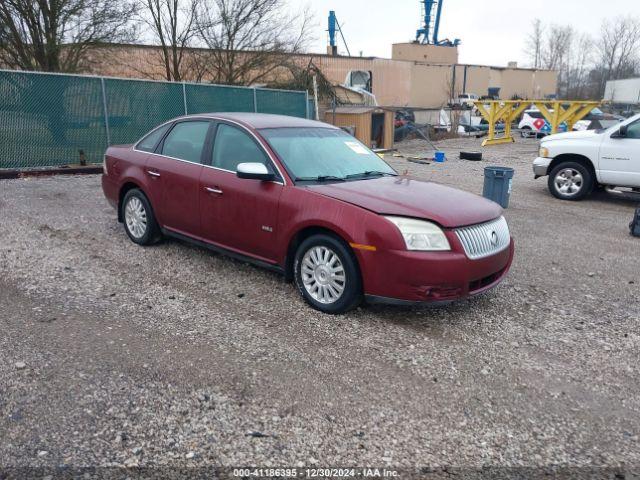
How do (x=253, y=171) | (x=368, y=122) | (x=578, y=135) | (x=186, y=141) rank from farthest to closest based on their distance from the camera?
(x=368, y=122) < (x=578, y=135) < (x=186, y=141) < (x=253, y=171)

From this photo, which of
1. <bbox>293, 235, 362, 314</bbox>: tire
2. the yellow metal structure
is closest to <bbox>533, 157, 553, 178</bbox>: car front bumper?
<bbox>293, 235, 362, 314</bbox>: tire

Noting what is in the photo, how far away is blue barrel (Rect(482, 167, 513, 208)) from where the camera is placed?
359 inches

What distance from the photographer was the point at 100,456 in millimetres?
2637

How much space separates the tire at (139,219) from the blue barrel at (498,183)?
227 inches

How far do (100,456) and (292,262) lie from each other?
2372mm

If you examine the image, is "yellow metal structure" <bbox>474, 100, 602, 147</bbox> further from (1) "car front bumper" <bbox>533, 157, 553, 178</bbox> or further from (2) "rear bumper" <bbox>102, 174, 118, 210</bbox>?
(2) "rear bumper" <bbox>102, 174, 118, 210</bbox>

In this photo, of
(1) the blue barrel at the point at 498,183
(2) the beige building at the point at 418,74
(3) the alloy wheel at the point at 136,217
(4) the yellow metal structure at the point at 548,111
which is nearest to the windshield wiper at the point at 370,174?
(3) the alloy wheel at the point at 136,217

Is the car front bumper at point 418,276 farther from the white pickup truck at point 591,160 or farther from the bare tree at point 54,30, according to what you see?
the bare tree at point 54,30

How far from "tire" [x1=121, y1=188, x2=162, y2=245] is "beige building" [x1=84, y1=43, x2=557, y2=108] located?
1452 cm

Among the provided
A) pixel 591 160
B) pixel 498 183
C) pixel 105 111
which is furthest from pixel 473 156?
pixel 105 111

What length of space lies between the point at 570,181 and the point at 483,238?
703cm

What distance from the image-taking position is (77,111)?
11.6 metres

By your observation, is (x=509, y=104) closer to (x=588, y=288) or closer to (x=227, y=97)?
(x=227, y=97)

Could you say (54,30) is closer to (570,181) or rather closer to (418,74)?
(570,181)
